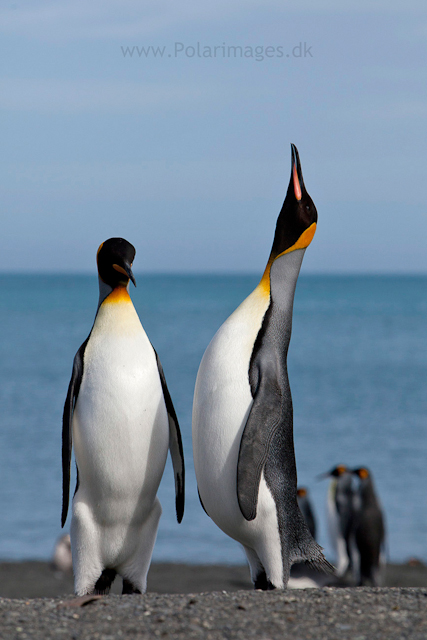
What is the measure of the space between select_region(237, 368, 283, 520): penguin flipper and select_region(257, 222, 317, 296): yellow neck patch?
1.95 ft

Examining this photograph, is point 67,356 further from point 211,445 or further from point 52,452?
point 211,445

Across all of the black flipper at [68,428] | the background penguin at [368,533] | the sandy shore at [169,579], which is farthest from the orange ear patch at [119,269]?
the background penguin at [368,533]

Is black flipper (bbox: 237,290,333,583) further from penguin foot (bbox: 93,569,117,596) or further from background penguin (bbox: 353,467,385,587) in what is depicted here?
background penguin (bbox: 353,467,385,587)

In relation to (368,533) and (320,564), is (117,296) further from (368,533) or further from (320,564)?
(368,533)

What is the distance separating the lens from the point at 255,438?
4.24 metres

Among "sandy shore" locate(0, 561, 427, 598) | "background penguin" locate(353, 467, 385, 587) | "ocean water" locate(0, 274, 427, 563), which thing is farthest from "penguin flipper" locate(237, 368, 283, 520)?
"ocean water" locate(0, 274, 427, 563)

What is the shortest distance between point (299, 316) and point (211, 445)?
3755 inches

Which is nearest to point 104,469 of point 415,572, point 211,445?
point 211,445

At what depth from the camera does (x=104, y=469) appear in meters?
4.41

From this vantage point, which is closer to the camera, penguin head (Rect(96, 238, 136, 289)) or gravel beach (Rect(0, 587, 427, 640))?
gravel beach (Rect(0, 587, 427, 640))

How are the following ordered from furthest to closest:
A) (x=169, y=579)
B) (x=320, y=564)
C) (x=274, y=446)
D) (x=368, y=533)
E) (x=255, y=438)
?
(x=368, y=533) < (x=169, y=579) < (x=320, y=564) < (x=274, y=446) < (x=255, y=438)

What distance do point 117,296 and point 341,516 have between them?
29.3 feet

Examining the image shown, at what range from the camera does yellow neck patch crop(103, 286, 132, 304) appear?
466 cm

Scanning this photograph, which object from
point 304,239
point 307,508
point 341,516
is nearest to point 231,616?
point 304,239
